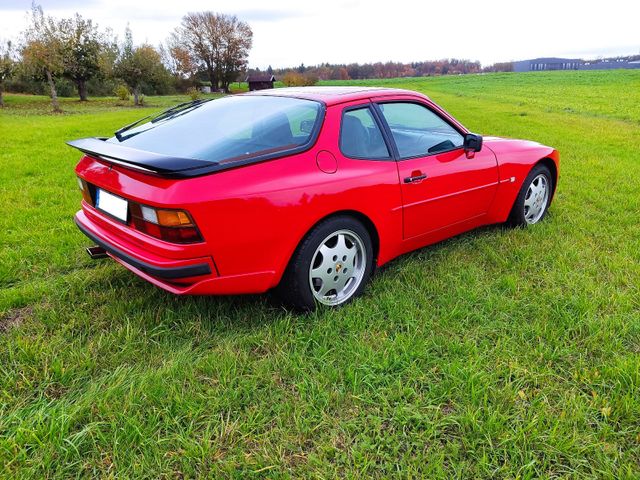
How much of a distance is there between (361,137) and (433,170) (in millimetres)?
639

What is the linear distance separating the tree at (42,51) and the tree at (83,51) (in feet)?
18.1

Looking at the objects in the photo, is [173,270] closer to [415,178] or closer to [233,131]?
[233,131]

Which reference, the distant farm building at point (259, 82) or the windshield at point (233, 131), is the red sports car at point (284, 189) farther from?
the distant farm building at point (259, 82)

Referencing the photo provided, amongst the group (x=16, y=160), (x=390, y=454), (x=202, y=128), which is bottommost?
(x=390, y=454)

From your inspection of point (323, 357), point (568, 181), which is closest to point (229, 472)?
point (323, 357)

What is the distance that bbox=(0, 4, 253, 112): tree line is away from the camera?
2380cm

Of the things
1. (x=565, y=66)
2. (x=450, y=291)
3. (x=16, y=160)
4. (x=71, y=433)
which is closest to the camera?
(x=71, y=433)

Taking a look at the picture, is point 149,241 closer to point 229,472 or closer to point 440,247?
point 229,472

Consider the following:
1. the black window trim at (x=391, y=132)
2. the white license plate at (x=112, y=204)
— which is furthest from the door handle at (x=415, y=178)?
the white license plate at (x=112, y=204)

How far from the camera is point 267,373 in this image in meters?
2.25

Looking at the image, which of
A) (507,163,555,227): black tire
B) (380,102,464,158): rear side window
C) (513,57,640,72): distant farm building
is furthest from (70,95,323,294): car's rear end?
(513,57,640,72): distant farm building

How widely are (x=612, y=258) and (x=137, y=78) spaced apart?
33035 millimetres

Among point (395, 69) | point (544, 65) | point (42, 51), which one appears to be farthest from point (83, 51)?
point (544, 65)

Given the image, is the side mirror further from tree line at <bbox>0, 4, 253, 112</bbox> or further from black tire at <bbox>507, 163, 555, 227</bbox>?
tree line at <bbox>0, 4, 253, 112</bbox>
